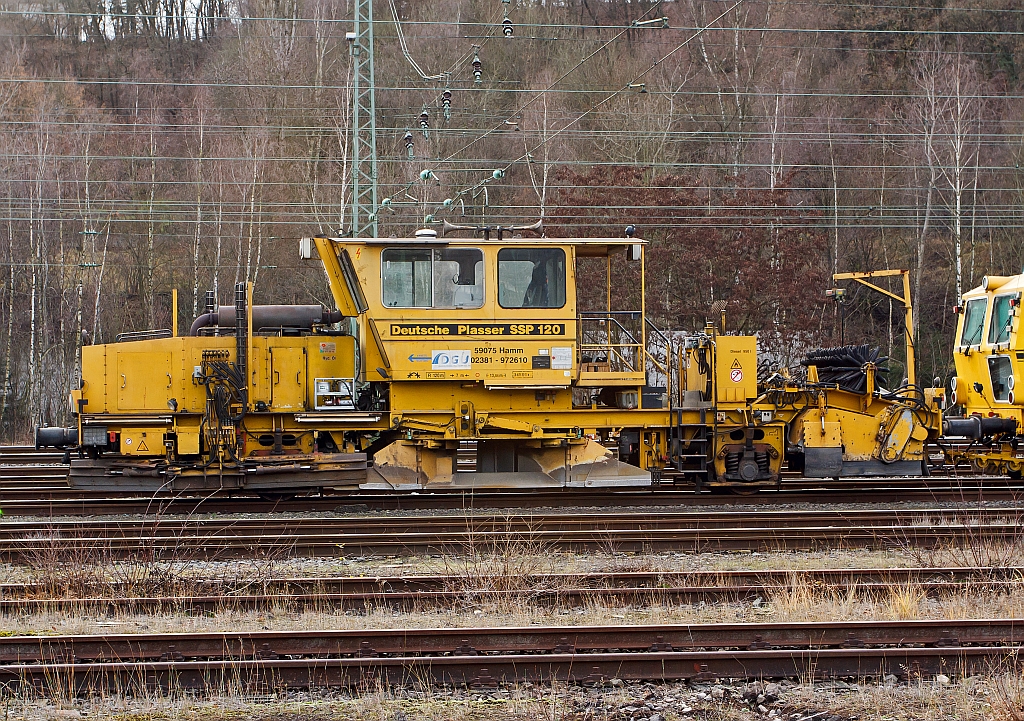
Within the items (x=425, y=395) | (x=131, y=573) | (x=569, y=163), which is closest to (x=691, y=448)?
(x=425, y=395)

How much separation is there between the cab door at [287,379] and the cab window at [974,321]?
10812mm

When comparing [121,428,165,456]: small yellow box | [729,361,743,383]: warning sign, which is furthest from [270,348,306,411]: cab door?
[729,361,743,383]: warning sign

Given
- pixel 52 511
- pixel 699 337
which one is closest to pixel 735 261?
pixel 699 337

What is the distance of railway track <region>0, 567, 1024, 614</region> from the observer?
7.83 metres

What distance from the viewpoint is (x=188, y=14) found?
147 feet

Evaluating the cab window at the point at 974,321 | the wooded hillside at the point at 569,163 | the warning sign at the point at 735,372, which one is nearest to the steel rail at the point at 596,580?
the warning sign at the point at 735,372

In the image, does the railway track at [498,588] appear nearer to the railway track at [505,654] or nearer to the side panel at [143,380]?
the railway track at [505,654]

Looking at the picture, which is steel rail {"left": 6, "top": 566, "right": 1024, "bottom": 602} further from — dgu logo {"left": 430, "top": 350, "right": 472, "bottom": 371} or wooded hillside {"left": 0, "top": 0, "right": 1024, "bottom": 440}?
wooded hillside {"left": 0, "top": 0, "right": 1024, "bottom": 440}

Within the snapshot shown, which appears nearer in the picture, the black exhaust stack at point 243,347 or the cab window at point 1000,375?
the black exhaust stack at point 243,347

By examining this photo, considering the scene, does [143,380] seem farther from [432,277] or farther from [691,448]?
[691,448]

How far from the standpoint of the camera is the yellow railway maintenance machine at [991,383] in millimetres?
14328

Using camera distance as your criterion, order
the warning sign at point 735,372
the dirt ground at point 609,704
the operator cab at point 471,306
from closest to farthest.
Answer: the dirt ground at point 609,704
the operator cab at point 471,306
the warning sign at point 735,372

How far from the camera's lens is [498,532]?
10.3 meters

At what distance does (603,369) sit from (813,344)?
54.0ft
